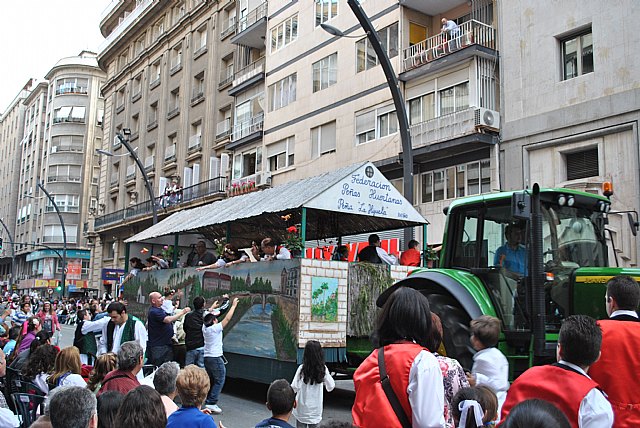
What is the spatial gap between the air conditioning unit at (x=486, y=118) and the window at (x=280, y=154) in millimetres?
11318

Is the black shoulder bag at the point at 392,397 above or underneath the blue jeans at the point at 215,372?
above

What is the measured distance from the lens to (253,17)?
3566 cm

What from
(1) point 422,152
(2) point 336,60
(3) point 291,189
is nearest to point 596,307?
(3) point 291,189

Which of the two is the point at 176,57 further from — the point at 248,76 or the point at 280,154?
the point at 280,154

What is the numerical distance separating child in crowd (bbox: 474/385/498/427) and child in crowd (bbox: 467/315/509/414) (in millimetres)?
954

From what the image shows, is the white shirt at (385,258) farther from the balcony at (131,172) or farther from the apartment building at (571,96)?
the balcony at (131,172)

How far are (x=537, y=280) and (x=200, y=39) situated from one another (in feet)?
128

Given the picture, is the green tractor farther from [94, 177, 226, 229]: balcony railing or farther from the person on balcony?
[94, 177, 226, 229]: balcony railing

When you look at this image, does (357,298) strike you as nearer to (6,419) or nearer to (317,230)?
(317,230)

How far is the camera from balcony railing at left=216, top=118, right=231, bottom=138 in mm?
37669

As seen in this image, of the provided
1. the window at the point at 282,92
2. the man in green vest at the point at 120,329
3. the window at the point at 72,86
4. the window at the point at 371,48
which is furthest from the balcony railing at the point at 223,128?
the window at the point at 72,86

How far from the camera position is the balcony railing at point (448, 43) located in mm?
22016

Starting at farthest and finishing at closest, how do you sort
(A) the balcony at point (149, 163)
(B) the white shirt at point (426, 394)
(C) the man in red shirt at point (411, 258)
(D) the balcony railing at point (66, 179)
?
1. (D) the balcony railing at point (66, 179)
2. (A) the balcony at point (149, 163)
3. (C) the man in red shirt at point (411, 258)
4. (B) the white shirt at point (426, 394)

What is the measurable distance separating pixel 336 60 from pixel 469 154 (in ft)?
28.0
